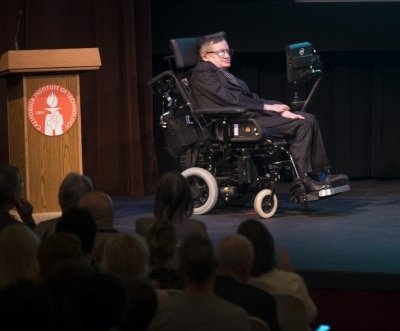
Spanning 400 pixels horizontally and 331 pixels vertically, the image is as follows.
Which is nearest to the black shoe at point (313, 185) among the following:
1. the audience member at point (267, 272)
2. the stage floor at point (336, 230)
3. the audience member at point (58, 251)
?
the stage floor at point (336, 230)

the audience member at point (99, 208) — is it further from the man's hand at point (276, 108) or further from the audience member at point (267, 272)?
the man's hand at point (276, 108)

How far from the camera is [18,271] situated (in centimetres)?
210

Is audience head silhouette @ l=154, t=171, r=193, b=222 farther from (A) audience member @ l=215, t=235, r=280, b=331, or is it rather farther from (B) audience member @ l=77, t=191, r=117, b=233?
(A) audience member @ l=215, t=235, r=280, b=331

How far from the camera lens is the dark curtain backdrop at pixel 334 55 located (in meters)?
6.63

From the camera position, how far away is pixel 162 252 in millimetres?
2438

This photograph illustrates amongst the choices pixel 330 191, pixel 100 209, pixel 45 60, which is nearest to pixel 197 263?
pixel 100 209

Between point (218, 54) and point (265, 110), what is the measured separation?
1.63 feet

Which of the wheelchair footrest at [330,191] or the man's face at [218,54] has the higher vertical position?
the man's face at [218,54]

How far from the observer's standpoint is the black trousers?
5098mm

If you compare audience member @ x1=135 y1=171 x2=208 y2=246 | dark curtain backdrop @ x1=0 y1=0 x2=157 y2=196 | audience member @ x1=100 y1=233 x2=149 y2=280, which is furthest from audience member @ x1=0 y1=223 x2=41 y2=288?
dark curtain backdrop @ x1=0 y1=0 x2=157 y2=196

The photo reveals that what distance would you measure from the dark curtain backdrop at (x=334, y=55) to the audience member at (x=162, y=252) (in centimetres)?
433

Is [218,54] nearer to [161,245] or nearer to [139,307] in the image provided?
[161,245]

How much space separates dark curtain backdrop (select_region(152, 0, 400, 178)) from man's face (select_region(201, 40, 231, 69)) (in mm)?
1181

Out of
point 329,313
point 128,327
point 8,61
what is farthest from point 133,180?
point 128,327
